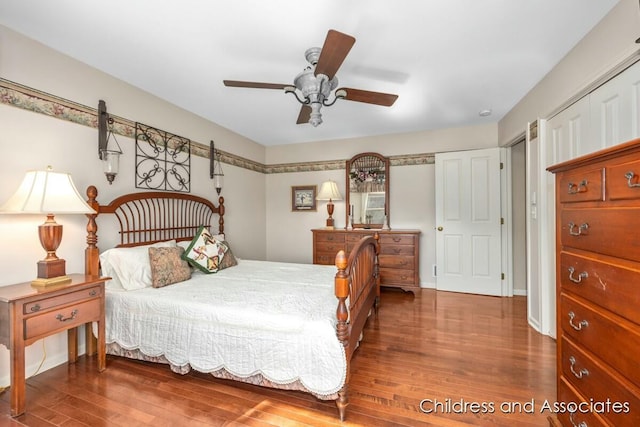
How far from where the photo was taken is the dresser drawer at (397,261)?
4094 mm

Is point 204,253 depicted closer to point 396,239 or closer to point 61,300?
point 61,300

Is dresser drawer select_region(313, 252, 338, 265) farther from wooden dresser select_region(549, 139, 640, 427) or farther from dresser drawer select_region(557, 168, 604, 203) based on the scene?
dresser drawer select_region(557, 168, 604, 203)

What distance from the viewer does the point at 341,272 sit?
170 cm

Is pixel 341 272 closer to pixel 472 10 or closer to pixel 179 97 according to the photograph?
pixel 472 10

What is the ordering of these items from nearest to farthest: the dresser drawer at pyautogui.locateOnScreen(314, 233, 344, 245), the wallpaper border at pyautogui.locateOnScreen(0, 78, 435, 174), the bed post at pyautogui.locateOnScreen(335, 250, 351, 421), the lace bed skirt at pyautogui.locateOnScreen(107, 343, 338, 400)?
the bed post at pyautogui.locateOnScreen(335, 250, 351, 421) < the lace bed skirt at pyautogui.locateOnScreen(107, 343, 338, 400) < the wallpaper border at pyautogui.locateOnScreen(0, 78, 435, 174) < the dresser drawer at pyautogui.locateOnScreen(314, 233, 344, 245)

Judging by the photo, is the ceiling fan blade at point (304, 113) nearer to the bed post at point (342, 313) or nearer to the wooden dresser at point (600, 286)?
the bed post at point (342, 313)

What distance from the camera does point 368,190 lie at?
4711 mm

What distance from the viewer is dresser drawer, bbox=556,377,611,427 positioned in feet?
3.74

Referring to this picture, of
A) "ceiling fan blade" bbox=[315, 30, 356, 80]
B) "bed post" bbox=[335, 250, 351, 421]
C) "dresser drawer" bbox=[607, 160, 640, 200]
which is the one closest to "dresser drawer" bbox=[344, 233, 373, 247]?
"bed post" bbox=[335, 250, 351, 421]

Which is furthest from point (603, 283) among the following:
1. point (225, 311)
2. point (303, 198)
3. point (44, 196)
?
point (303, 198)

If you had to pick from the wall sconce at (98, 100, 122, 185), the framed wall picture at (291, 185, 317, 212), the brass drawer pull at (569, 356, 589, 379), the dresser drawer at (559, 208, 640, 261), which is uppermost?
the wall sconce at (98, 100, 122, 185)

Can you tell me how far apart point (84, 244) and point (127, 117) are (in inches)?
50.0

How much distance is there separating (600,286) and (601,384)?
1.25 ft

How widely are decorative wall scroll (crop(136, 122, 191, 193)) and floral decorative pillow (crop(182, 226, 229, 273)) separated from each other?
74 cm
